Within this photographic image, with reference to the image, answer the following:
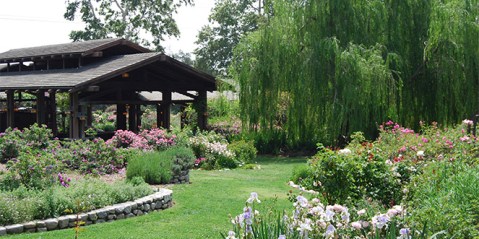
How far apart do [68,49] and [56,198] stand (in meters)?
14.1

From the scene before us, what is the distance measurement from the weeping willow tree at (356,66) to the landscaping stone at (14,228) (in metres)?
11.4

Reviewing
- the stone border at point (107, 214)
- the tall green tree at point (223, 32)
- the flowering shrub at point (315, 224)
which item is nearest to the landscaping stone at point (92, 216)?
the stone border at point (107, 214)

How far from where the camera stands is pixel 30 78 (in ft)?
68.3

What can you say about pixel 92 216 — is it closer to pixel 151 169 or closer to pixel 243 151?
pixel 151 169

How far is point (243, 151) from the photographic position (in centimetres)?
1720

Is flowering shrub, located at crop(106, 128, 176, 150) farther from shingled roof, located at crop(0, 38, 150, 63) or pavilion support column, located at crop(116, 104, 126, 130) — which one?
pavilion support column, located at crop(116, 104, 126, 130)

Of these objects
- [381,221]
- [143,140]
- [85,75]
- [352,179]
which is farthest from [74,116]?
[381,221]

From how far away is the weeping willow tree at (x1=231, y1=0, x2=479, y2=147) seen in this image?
57.0ft

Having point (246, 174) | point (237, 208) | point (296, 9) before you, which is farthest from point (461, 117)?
point (237, 208)

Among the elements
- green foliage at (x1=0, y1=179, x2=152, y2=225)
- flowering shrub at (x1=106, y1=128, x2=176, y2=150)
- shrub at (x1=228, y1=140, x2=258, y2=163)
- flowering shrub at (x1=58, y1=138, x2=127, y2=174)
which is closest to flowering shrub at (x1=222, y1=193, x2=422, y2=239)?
green foliage at (x1=0, y1=179, x2=152, y2=225)

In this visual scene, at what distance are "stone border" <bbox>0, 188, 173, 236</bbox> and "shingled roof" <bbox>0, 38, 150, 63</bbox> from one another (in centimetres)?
1157

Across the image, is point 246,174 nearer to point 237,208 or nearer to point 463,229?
point 237,208

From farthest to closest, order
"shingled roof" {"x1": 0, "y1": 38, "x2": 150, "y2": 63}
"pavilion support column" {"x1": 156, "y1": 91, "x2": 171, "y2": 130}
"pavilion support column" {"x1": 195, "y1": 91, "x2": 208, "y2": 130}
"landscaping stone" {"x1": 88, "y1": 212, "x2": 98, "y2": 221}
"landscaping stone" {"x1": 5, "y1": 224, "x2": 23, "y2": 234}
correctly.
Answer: "pavilion support column" {"x1": 195, "y1": 91, "x2": 208, "y2": 130} < "pavilion support column" {"x1": 156, "y1": 91, "x2": 171, "y2": 130} < "shingled roof" {"x1": 0, "y1": 38, "x2": 150, "y2": 63} < "landscaping stone" {"x1": 88, "y1": 212, "x2": 98, "y2": 221} < "landscaping stone" {"x1": 5, "y1": 224, "x2": 23, "y2": 234}

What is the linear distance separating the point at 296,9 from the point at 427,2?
4.36 metres
